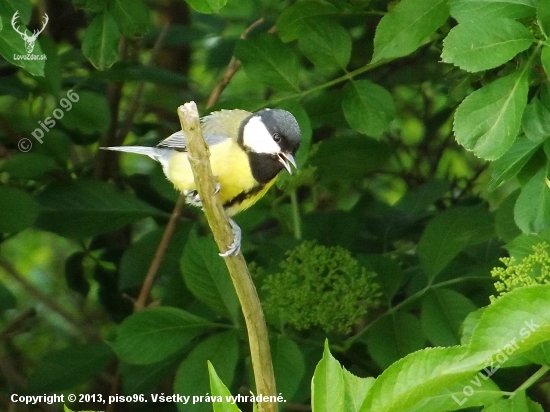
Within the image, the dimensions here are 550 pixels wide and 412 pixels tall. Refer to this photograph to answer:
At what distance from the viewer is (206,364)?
102 inches

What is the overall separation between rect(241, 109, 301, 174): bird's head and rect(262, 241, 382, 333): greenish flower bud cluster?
1.04ft

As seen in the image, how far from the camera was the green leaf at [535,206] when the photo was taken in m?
2.04

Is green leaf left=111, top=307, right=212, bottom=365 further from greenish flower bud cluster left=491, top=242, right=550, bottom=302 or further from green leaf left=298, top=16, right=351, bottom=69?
greenish flower bud cluster left=491, top=242, right=550, bottom=302

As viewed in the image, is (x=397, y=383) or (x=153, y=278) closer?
(x=397, y=383)

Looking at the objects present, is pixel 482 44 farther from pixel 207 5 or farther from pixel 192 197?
pixel 192 197

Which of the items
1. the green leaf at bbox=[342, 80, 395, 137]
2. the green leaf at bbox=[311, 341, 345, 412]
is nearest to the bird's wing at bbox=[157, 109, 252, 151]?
the green leaf at bbox=[342, 80, 395, 137]

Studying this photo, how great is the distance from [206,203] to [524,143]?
80cm

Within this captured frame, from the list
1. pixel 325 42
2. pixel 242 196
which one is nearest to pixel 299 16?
pixel 325 42

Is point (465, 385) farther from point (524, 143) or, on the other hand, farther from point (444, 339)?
point (444, 339)

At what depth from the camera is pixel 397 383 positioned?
156 cm

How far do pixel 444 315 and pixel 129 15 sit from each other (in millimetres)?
1346

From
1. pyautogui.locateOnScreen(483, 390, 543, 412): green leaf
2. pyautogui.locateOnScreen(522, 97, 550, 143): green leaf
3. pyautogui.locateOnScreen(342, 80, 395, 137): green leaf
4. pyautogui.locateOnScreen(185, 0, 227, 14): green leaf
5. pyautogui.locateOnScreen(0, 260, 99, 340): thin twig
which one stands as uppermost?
pyautogui.locateOnScreen(185, 0, 227, 14): green leaf

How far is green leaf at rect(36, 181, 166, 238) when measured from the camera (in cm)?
322

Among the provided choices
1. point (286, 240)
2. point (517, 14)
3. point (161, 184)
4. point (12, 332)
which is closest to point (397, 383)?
point (517, 14)
